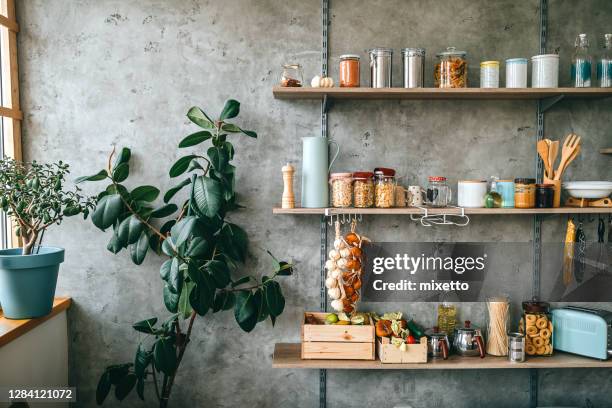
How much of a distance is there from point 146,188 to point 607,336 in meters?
2.31

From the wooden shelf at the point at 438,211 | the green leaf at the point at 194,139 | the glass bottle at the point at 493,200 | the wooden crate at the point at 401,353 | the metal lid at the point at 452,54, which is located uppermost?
the metal lid at the point at 452,54

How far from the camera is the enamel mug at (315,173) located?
8.01ft

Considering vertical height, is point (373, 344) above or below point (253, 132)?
below

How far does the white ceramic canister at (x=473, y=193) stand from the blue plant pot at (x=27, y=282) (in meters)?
1.92

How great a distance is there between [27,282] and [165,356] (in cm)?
69

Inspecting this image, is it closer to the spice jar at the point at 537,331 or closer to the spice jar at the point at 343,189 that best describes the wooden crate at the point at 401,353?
the spice jar at the point at 537,331

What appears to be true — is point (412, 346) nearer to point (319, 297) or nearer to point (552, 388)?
point (319, 297)

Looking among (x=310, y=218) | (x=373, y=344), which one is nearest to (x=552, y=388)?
(x=373, y=344)

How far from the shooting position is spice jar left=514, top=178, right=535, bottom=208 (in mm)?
2447

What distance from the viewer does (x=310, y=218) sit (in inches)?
105

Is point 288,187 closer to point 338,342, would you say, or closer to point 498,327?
point 338,342

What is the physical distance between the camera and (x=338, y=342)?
2410 millimetres

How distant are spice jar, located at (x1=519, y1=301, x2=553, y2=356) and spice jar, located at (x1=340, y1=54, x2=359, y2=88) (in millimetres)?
1420

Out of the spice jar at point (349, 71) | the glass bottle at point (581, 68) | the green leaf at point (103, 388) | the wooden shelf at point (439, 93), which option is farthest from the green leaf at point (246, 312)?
the glass bottle at point (581, 68)
